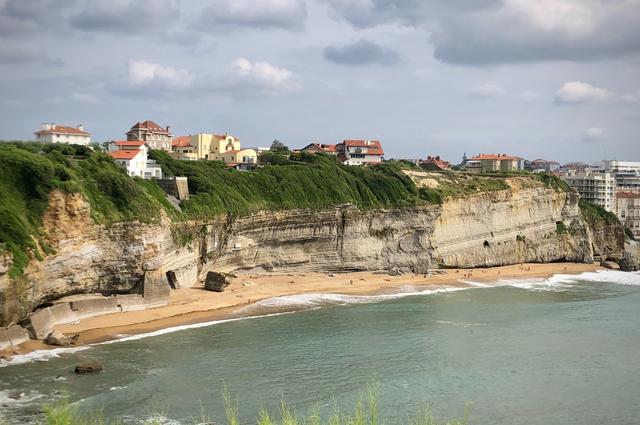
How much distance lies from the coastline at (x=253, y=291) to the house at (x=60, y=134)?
1085 inches

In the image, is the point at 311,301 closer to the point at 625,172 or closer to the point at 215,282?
the point at 215,282

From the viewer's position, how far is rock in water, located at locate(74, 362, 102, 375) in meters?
31.1

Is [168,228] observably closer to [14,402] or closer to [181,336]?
[181,336]

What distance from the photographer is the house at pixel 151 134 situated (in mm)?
85625

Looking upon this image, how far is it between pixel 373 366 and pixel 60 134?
48993mm

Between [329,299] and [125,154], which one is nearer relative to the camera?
[329,299]

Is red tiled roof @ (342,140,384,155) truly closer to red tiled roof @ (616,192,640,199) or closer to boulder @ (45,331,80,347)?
red tiled roof @ (616,192,640,199)

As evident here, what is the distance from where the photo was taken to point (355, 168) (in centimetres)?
7131

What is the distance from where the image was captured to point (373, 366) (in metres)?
33.9

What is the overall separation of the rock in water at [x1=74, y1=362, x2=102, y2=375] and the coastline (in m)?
4.15

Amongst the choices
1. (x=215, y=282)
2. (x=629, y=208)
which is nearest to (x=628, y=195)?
(x=629, y=208)

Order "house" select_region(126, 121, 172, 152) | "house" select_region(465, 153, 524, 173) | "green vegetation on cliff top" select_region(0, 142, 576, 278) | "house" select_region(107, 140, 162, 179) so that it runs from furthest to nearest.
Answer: "house" select_region(465, 153, 524, 173)
"house" select_region(126, 121, 172, 152)
"house" select_region(107, 140, 162, 179)
"green vegetation on cliff top" select_region(0, 142, 576, 278)

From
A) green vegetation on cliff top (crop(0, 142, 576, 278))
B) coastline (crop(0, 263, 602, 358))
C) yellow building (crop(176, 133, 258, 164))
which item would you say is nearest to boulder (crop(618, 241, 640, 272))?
coastline (crop(0, 263, 602, 358))

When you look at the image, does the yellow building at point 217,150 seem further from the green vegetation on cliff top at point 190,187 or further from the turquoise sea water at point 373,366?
the turquoise sea water at point 373,366
